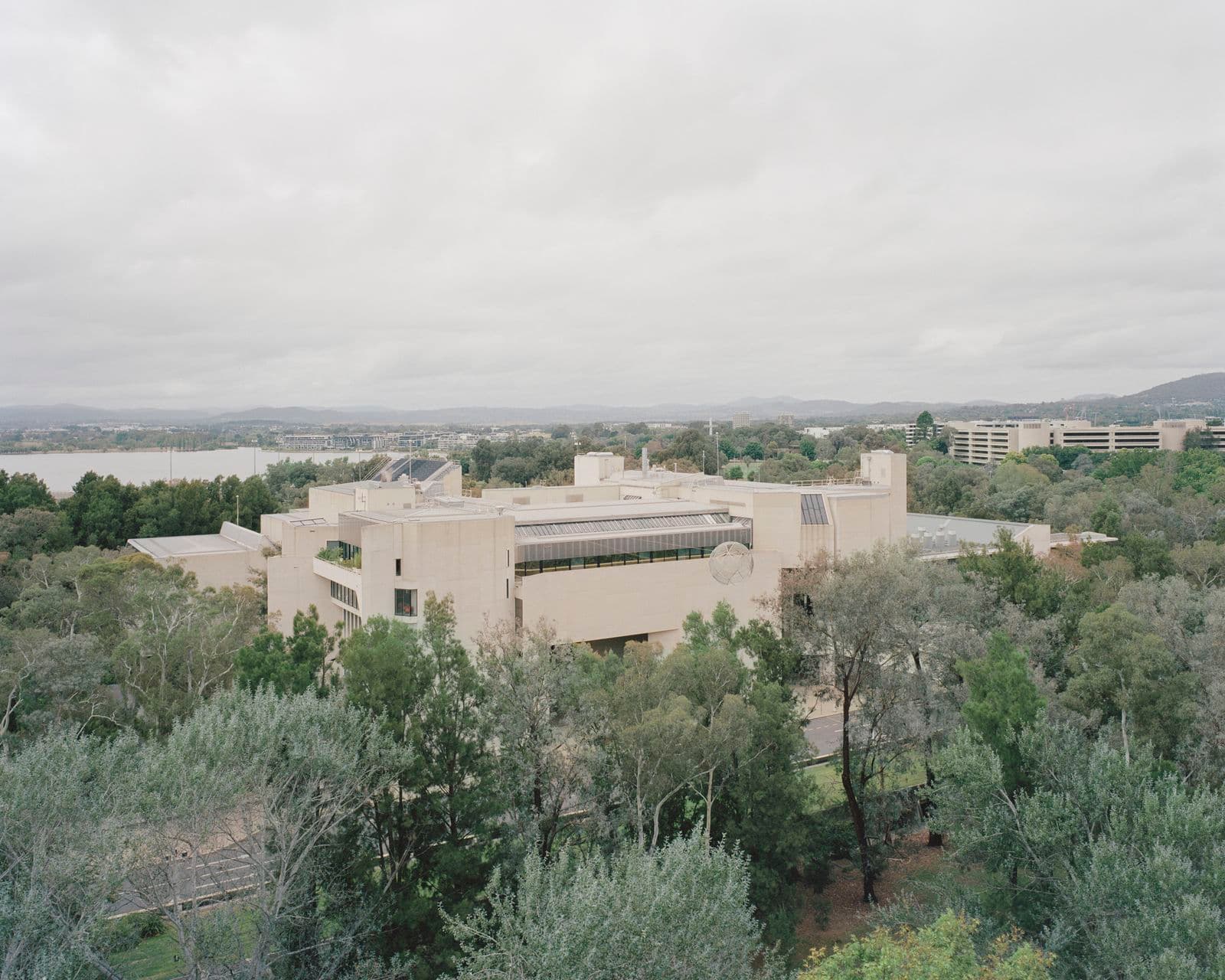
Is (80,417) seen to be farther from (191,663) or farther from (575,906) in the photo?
(575,906)

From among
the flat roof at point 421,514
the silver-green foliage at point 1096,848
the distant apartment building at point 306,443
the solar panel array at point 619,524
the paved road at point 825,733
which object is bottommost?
the paved road at point 825,733

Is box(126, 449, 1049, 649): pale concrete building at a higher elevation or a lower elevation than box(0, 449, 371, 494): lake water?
lower

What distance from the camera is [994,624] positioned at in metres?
29.5

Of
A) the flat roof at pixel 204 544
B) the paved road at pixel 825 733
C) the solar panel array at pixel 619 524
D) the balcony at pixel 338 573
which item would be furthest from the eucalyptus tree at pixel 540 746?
the flat roof at pixel 204 544

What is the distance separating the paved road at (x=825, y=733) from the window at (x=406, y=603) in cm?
1730

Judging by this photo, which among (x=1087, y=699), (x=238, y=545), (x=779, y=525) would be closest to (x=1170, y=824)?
(x=1087, y=699)

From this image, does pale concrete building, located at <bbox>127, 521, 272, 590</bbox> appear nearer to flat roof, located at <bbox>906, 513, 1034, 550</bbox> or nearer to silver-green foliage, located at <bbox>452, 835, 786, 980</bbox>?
silver-green foliage, located at <bbox>452, 835, 786, 980</bbox>

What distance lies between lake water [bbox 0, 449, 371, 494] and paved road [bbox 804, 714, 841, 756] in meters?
58.0

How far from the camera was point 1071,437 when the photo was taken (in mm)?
160375

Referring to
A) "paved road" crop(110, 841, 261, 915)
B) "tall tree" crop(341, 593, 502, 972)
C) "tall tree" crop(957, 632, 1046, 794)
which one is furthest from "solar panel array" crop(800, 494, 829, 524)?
"paved road" crop(110, 841, 261, 915)

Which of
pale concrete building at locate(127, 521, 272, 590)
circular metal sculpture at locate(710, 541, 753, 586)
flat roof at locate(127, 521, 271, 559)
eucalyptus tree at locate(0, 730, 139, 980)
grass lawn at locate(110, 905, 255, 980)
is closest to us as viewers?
eucalyptus tree at locate(0, 730, 139, 980)

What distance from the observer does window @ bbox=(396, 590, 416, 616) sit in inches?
1421

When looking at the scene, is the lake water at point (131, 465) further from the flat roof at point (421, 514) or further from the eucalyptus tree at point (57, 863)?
the eucalyptus tree at point (57, 863)

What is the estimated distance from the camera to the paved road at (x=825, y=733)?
3466cm
